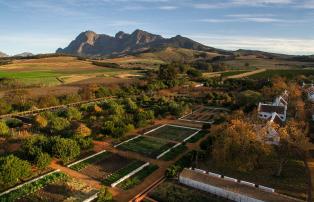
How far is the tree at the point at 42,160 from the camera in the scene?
88.8 feet

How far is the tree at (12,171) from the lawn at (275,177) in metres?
15.9

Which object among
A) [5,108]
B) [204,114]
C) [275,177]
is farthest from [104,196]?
[5,108]

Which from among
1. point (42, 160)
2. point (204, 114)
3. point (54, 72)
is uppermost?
point (54, 72)

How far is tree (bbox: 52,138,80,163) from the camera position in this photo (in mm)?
29219

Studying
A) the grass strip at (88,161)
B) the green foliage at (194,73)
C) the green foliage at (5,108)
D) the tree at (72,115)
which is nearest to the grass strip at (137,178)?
the grass strip at (88,161)

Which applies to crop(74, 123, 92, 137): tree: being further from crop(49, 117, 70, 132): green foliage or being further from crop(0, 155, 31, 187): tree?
crop(0, 155, 31, 187): tree

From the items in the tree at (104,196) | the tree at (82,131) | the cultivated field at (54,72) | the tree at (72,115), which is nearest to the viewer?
the tree at (104,196)

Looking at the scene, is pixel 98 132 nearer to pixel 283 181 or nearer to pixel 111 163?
pixel 111 163

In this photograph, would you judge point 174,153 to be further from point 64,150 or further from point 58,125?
point 58,125

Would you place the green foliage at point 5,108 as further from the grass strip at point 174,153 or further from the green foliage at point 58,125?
the grass strip at point 174,153

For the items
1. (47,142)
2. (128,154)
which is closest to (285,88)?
(128,154)

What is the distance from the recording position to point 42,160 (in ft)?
89.1

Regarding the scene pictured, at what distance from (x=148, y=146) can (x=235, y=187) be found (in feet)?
45.3

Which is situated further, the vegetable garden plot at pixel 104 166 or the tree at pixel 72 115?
the tree at pixel 72 115
